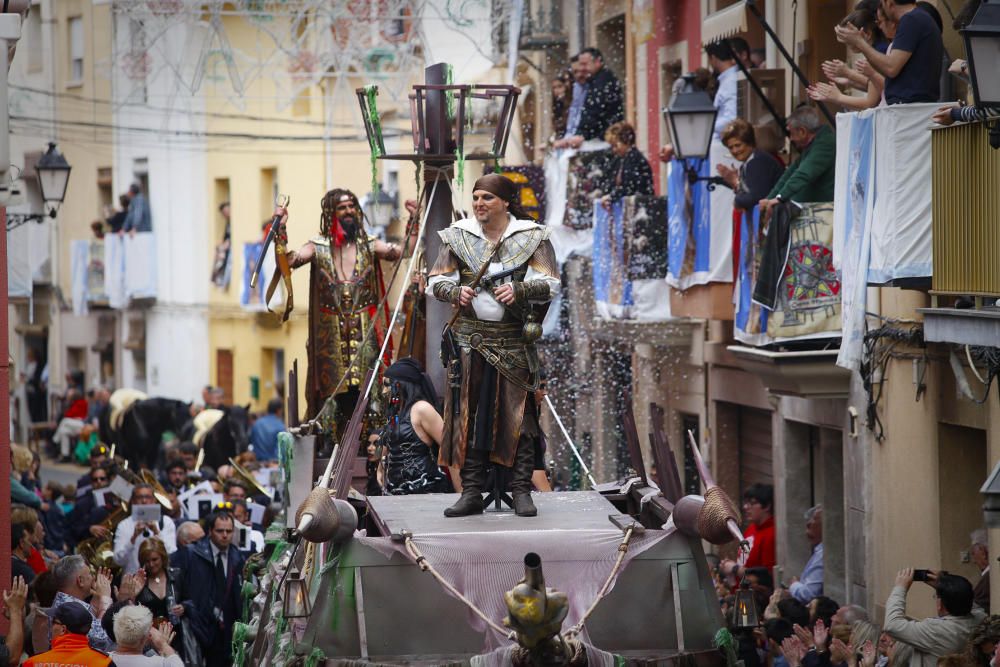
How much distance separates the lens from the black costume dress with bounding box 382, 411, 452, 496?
12.1m

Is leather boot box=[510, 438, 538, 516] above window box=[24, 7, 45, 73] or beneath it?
beneath

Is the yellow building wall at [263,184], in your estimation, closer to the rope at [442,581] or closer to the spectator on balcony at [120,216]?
the spectator on balcony at [120,216]

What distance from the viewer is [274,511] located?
16.5 meters

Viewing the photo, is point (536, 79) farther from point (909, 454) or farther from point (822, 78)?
point (909, 454)

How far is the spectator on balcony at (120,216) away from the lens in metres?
46.9

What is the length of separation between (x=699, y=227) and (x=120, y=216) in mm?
29509

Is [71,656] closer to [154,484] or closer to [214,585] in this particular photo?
[214,585]

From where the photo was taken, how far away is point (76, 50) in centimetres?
4669

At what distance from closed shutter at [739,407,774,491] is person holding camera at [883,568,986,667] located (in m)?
9.89

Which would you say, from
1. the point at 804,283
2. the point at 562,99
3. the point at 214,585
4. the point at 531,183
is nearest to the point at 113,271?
the point at 531,183

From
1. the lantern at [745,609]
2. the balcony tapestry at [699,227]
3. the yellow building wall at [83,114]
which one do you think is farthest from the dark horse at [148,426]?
the lantern at [745,609]

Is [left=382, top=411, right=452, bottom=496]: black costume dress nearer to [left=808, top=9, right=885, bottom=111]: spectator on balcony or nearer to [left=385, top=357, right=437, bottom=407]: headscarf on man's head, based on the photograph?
[left=385, top=357, right=437, bottom=407]: headscarf on man's head

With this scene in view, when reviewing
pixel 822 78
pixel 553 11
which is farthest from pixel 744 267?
→ pixel 553 11

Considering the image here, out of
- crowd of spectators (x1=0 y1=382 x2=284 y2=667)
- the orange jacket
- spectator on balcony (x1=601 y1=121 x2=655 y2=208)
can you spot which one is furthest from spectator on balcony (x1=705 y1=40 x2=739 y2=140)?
the orange jacket
